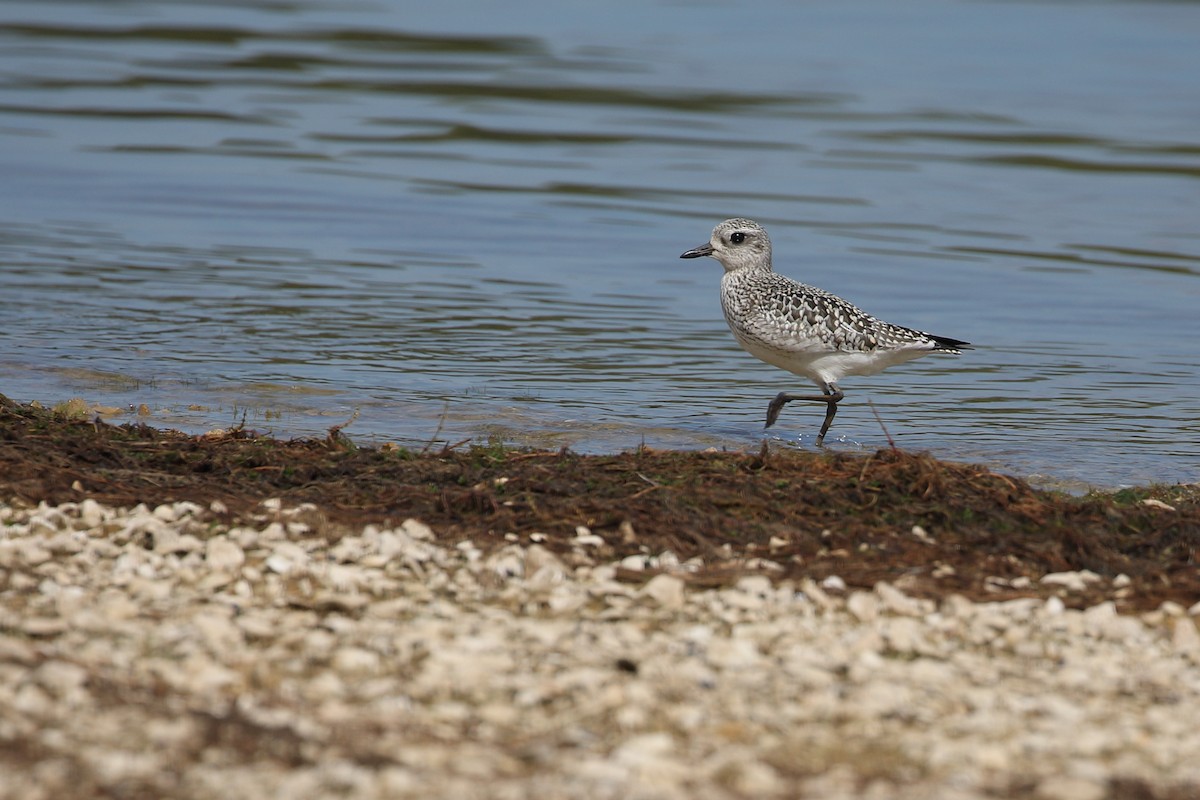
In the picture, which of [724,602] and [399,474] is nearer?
[724,602]

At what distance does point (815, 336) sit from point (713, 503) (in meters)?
3.56

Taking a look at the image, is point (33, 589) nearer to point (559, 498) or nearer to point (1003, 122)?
point (559, 498)

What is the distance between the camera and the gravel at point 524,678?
445cm

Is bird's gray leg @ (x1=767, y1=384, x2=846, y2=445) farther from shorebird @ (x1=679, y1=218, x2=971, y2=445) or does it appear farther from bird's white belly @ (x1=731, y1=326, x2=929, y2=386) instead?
bird's white belly @ (x1=731, y1=326, x2=929, y2=386)

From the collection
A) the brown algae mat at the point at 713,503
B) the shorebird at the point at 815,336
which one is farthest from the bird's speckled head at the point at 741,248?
the brown algae mat at the point at 713,503

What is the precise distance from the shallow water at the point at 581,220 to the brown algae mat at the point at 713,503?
1766mm

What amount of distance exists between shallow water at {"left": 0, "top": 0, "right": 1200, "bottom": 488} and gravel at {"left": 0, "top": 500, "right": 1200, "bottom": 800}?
3421 mm

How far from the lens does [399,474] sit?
7504mm

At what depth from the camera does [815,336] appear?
10.4 metres

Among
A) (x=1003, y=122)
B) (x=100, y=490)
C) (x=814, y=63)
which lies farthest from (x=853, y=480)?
(x=814, y=63)

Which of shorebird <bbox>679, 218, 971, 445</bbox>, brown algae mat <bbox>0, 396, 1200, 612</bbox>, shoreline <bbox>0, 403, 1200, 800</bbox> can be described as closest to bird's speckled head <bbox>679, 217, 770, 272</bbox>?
shorebird <bbox>679, 218, 971, 445</bbox>

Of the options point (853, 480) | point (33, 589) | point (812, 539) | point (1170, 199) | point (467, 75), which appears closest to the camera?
point (33, 589)

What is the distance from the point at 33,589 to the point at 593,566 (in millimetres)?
2022

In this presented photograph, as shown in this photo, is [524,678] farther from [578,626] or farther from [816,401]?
[816,401]
